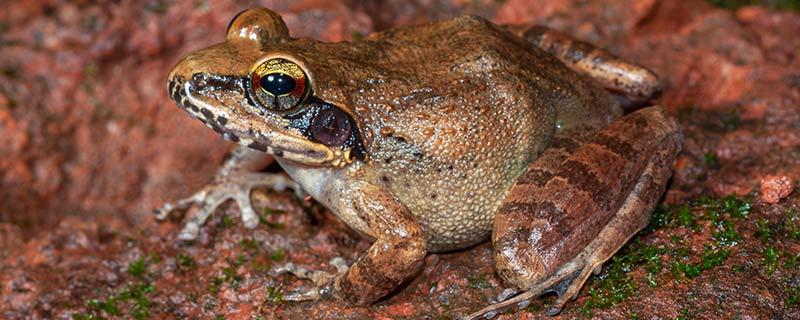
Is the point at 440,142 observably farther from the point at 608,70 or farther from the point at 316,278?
the point at 608,70

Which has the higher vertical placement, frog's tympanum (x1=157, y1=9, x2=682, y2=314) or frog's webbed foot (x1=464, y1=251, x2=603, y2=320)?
frog's tympanum (x1=157, y1=9, x2=682, y2=314)

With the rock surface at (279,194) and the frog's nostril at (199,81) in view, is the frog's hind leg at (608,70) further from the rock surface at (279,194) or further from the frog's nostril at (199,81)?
the frog's nostril at (199,81)

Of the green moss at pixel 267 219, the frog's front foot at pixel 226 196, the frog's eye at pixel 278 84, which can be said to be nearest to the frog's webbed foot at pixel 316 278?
the green moss at pixel 267 219

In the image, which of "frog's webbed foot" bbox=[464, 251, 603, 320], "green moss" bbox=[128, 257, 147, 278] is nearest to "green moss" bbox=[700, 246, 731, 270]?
"frog's webbed foot" bbox=[464, 251, 603, 320]

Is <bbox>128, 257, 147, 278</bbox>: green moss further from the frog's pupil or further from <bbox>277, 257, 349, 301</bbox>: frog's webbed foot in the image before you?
the frog's pupil

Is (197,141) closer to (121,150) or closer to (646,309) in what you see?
(121,150)

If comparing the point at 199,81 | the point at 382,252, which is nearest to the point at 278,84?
the point at 199,81
